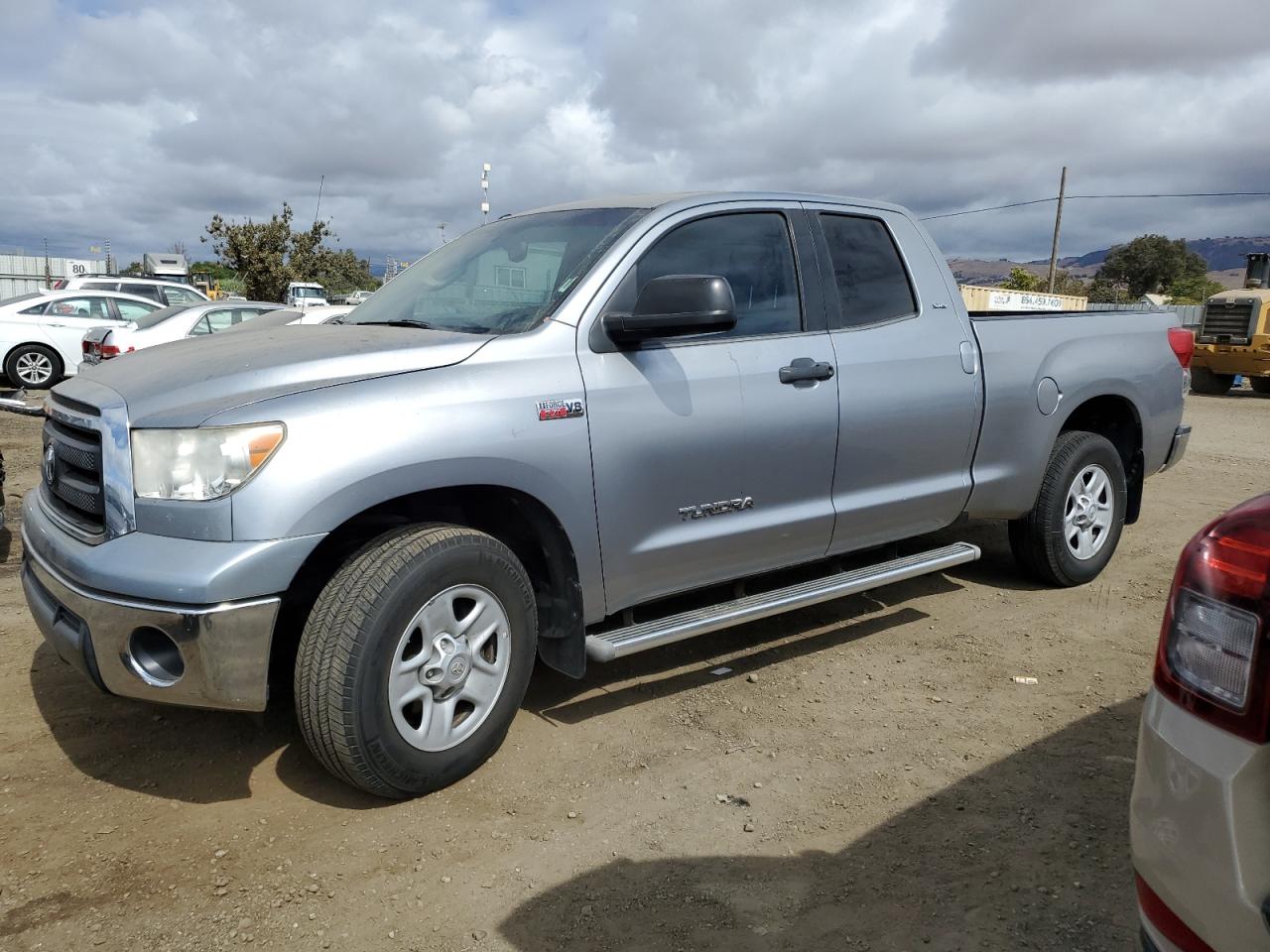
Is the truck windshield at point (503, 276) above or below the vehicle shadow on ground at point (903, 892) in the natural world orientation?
above

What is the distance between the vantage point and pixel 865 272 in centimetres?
435

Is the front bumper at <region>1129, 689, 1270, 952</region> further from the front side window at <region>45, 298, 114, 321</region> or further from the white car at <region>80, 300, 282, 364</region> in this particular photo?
the front side window at <region>45, 298, 114, 321</region>

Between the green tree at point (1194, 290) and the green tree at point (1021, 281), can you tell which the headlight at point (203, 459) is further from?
the green tree at point (1194, 290)

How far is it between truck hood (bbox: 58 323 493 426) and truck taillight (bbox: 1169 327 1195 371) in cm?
412

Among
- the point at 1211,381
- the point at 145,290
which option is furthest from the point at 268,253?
the point at 1211,381

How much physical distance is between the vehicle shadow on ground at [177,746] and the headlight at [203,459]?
106 cm

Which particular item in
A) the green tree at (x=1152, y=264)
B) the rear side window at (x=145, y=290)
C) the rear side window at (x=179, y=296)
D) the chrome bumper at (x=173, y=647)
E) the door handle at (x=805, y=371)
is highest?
the green tree at (x=1152, y=264)

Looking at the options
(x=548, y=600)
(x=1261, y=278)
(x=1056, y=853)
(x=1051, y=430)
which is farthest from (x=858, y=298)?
(x=1261, y=278)

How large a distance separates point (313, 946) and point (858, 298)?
A: 3.13 meters

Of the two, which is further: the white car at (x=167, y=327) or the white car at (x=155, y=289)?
the white car at (x=155, y=289)

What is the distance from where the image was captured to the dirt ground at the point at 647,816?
2.58 m

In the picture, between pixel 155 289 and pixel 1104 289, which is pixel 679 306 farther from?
pixel 1104 289

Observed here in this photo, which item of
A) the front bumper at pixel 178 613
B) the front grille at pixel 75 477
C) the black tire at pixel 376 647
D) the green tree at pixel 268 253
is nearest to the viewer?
the front bumper at pixel 178 613

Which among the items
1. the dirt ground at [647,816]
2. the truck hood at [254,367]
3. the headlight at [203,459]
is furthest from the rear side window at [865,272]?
the headlight at [203,459]
